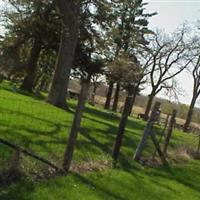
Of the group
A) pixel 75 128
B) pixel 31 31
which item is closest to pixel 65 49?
pixel 31 31

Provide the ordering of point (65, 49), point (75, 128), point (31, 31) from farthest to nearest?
1. point (31, 31)
2. point (65, 49)
3. point (75, 128)

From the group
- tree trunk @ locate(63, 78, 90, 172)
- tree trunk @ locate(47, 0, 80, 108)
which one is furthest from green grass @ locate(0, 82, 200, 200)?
tree trunk @ locate(47, 0, 80, 108)

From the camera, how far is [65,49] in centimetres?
3050

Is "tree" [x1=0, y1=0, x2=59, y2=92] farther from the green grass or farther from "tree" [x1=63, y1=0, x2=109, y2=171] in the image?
the green grass

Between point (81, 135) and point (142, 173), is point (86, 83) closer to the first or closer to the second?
point (142, 173)

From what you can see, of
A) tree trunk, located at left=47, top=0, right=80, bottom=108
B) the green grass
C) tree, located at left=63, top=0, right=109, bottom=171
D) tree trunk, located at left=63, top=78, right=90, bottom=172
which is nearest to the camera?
the green grass

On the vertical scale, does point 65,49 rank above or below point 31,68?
above

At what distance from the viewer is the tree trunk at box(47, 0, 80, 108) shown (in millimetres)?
30308

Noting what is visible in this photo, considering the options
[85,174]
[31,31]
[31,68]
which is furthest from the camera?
[31,68]

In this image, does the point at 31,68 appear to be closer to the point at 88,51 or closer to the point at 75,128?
the point at 88,51

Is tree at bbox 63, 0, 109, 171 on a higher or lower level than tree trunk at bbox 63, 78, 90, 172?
higher

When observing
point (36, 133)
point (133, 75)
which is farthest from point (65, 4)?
point (133, 75)

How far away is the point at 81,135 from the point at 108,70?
1215 inches

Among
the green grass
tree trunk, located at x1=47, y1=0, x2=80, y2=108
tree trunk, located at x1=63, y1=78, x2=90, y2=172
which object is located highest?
tree trunk, located at x1=47, y1=0, x2=80, y2=108
